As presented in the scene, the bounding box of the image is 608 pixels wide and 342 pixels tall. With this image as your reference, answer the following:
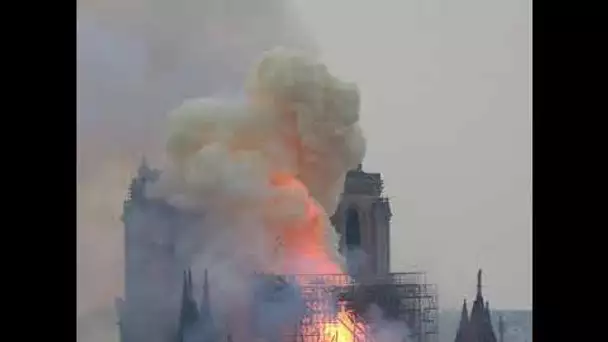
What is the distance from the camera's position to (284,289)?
167 cm

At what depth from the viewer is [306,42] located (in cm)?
168

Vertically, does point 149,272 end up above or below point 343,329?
above

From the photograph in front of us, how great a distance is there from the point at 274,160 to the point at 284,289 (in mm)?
259

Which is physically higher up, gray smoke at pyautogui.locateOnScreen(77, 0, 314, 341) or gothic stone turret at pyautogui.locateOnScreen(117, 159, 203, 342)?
gray smoke at pyautogui.locateOnScreen(77, 0, 314, 341)

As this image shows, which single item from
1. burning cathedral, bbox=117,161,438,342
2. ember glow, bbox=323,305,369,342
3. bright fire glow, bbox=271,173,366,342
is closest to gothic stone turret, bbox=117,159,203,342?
burning cathedral, bbox=117,161,438,342

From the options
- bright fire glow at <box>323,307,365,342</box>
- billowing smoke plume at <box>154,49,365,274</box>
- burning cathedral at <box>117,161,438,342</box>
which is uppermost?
billowing smoke plume at <box>154,49,365,274</box>

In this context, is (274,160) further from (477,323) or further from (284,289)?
(477,323)

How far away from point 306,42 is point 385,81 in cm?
18

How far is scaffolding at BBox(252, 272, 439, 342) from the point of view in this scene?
1671 mm

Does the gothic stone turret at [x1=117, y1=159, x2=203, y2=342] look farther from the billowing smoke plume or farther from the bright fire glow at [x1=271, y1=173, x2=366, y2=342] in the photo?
the bright fire glow at [x1=271, y1=173, x2=366, y2=342]

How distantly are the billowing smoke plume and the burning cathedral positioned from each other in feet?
0.10

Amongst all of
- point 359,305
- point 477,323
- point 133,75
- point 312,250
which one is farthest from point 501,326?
point 133,75
